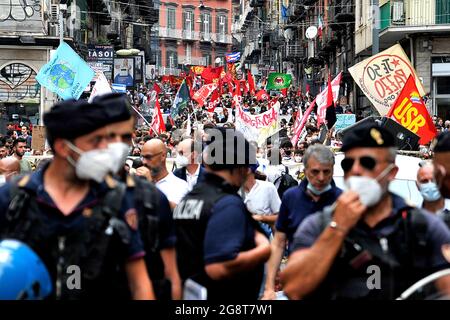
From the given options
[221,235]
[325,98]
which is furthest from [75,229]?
[325,98]

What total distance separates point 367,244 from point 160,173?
4154mm

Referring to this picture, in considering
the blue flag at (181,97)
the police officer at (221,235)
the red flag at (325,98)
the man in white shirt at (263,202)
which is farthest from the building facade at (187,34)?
the police officer at (221,235)

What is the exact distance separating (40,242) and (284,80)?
53.4 m

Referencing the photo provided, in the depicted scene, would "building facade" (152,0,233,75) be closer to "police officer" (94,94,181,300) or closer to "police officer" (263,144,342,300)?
"police officer" (263,144,342,300)

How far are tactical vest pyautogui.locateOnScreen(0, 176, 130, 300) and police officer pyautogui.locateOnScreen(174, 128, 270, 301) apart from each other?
0.79 metres

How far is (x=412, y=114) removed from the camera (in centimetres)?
1477

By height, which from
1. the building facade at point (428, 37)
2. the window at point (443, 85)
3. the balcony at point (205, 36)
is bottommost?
the window at point (443, 85)

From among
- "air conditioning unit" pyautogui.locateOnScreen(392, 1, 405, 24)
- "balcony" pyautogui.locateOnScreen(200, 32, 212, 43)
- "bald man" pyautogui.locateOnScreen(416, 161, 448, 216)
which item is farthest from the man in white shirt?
"balcony" pyautogui.locateOnScreen(200, 32, 212, 43)

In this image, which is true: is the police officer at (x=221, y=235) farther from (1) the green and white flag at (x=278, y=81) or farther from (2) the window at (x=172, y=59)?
(2) the window at (x=172, y=59)

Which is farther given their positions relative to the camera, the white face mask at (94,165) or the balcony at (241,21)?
the balcony at (241,21)

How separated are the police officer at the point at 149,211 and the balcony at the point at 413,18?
1047 inches

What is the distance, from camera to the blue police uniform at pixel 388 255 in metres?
4.09

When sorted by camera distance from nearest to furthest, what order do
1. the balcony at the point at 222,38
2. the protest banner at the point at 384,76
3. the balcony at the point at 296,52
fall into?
the protest banner at the point at 384,76
the balcony at the point at 296,52
the balcony at the point at 222,38
